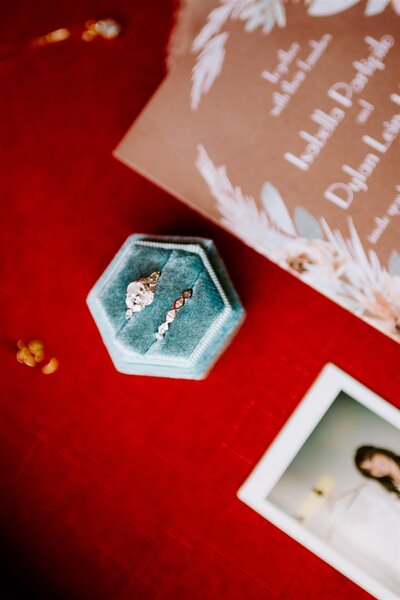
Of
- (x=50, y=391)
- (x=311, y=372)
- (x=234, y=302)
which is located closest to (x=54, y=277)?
(x=50, y=391)

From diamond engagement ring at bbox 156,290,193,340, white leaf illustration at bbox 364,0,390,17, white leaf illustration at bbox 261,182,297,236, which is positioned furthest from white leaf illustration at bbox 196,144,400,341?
white leaf illustration at bbox 364,0,390,17

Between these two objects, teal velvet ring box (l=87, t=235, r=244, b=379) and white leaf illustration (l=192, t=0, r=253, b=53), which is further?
white leaf illustration (l=192, t=0, r=253, b=53)

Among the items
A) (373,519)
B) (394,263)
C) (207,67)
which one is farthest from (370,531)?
(207,67)

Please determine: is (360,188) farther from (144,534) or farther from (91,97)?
(144,534)

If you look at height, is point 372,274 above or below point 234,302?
above

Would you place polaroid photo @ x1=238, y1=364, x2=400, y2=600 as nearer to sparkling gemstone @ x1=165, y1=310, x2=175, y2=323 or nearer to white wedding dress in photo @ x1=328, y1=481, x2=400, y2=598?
white wedding dress in photo @ x1=328, y1=481, x2=400, y2=598

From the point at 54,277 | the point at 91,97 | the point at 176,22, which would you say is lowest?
the point at 54,277

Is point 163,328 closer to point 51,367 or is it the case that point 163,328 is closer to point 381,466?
point 51,367
